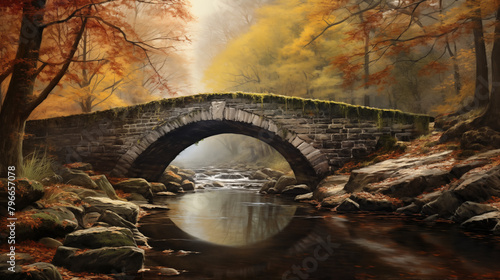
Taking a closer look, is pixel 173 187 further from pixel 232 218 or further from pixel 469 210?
pixel 469 210

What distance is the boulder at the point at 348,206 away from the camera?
8.88 metres

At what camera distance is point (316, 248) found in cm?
577

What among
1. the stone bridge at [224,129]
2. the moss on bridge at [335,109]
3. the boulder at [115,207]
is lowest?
the boulder at [115,207]

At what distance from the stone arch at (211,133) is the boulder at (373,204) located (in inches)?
120

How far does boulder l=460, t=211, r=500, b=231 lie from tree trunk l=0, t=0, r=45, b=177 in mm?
7786

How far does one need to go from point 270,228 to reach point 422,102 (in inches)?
627

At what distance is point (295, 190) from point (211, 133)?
412cm

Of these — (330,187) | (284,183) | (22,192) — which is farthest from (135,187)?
(22,192)

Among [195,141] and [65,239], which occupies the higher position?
[195,141]

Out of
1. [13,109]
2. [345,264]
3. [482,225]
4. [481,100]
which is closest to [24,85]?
[13,109]

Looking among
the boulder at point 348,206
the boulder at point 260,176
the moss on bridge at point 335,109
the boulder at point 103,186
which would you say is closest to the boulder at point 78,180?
the boulder at point 103,186

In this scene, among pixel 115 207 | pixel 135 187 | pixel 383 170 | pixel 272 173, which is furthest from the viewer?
pixel 272 173

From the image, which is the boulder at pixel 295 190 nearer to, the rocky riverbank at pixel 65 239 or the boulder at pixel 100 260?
the rocky riverbank at pixel 65 239

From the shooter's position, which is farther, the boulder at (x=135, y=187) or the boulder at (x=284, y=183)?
the boulder at (x=284, y=183)
